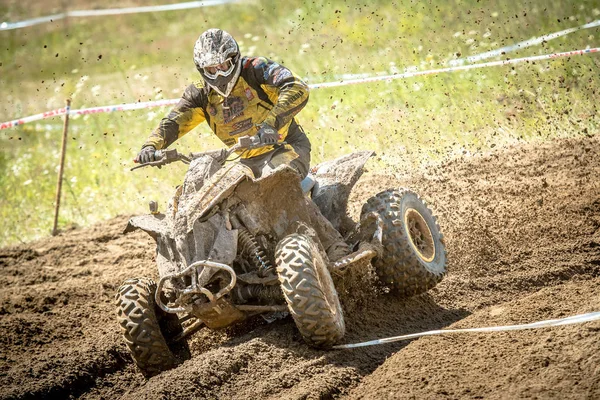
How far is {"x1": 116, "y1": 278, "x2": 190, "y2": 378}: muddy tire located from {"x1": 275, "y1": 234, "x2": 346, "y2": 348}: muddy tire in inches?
47.1

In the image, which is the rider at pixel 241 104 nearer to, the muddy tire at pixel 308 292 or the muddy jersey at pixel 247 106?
the muddy jersey at pixel 247 106

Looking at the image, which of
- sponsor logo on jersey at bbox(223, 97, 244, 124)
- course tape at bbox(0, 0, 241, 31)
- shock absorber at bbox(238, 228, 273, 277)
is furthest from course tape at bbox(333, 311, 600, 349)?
course tape at bbox(0, 0, 241, 31)

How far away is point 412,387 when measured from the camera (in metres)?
5.00

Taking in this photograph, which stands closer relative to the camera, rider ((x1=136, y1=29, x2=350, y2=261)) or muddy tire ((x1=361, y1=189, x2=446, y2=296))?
rider ((x1=136, y1=29, x2=350, y2=261))

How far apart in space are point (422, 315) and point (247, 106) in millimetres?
2399

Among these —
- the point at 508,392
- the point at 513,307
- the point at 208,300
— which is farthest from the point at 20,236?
the point at 508,392

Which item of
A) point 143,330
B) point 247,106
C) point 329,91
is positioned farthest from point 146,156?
point 329,91

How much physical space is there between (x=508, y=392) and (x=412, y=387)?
654 mm

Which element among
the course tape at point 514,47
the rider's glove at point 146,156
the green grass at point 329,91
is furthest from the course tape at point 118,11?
the rider's glove at point 146,156

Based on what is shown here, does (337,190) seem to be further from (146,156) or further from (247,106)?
(146,156)

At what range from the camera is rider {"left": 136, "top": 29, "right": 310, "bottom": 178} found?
676 cm

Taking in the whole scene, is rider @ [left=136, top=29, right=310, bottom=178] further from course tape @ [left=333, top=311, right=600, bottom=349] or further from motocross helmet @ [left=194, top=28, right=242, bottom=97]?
course tape @ [left=333, top=311, right=600, bottom=349]

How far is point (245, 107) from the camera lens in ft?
23.4

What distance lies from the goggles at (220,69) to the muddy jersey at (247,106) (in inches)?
8.8
